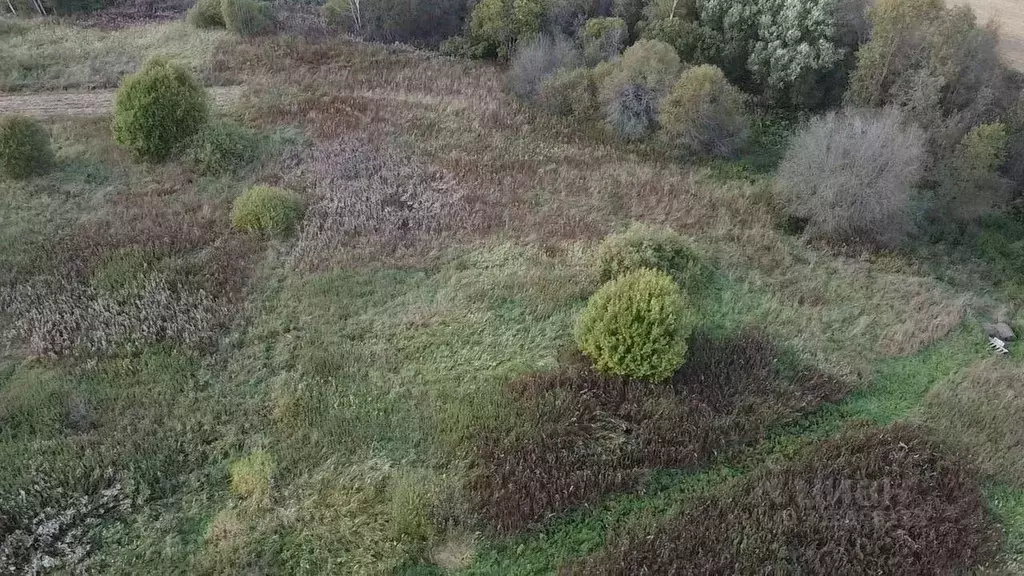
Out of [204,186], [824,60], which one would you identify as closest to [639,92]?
[824,60]

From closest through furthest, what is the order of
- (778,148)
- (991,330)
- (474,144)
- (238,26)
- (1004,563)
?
(1004,563) → (991,330) → (474,144) → (778,148) → (238,26)

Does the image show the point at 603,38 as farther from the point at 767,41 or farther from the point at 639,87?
the point at 767,41

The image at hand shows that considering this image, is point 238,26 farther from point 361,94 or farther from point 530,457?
point 530,457

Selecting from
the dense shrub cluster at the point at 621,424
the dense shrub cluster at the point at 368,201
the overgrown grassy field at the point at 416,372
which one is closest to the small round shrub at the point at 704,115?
the overgrown grassy field at the point at 416,372

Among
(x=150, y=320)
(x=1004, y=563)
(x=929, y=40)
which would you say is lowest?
(x=1004, y=563)

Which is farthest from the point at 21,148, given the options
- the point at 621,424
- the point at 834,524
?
the point at 834,524

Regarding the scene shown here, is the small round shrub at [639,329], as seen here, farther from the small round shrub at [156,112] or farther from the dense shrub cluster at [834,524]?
the small round shrub at [156,112]
